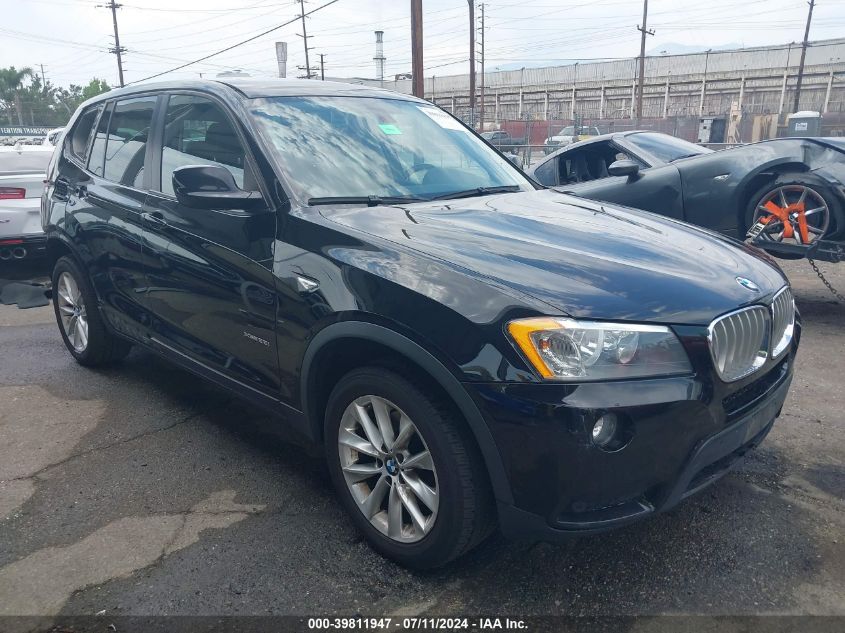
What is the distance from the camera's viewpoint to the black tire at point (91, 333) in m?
4.52

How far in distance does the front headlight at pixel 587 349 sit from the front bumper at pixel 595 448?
0.13 feet

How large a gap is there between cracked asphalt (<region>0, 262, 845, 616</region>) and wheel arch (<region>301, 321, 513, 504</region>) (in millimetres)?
508

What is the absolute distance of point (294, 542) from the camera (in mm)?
2854

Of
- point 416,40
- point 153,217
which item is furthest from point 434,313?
point 416,40

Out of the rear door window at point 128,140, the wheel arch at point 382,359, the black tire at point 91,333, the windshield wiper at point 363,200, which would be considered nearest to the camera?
the wheel arch at point 382,359

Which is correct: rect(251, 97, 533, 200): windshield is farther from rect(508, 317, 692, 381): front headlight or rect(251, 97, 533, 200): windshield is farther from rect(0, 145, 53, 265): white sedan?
rect(0, 145, 53, 265): white sedan

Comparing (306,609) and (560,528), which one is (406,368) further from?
(306,609)

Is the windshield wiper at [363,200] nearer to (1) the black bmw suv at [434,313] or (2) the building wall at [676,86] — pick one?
(1) the black bmw suv at [434,313]

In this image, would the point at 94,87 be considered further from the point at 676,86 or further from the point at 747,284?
the point at 747,284

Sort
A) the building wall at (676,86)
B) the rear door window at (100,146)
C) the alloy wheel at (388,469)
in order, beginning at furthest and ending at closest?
the building wall at (676,86), the rear door window at (100,146), the alloy wheel at (388,469)

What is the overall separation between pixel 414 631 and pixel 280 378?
1.17m

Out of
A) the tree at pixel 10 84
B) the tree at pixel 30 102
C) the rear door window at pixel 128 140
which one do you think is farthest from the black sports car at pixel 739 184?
the tree at pixel 10 84

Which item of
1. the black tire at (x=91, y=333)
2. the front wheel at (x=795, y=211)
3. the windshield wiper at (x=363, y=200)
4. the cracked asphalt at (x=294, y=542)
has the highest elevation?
the windshield wiper at (x=363, y=200)

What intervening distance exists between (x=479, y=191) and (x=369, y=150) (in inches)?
23.0
